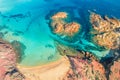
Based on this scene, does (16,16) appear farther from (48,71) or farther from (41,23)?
(48,71)

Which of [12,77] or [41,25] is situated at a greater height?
[41,25]

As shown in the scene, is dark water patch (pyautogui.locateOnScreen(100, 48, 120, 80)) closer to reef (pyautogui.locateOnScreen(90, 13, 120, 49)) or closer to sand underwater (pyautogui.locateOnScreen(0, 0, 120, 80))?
sand underwater (pyautogui.locateOnScreen(0, 0, 120, 80))

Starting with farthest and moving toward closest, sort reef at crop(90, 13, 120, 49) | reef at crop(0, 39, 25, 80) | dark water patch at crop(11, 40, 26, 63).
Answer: reef at crop(90, 13, 120, 49)
dark water patch at crop(11, 40, 26, 63)
reef at crop(0, 39, 25, 80)

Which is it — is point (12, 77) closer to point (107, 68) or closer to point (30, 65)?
point (30, 65)

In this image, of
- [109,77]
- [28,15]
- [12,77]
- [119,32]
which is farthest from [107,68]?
[28,15]

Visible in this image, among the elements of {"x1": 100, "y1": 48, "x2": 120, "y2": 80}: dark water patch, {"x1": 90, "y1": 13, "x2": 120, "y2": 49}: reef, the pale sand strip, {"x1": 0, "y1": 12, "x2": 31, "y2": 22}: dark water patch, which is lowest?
the pale sand strip

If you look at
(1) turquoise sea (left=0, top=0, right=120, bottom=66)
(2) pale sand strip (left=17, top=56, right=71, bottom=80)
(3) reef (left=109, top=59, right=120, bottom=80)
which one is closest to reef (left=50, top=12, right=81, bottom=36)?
(1) turquoise sea (left=0, top=0, right=120, bottom=66)
